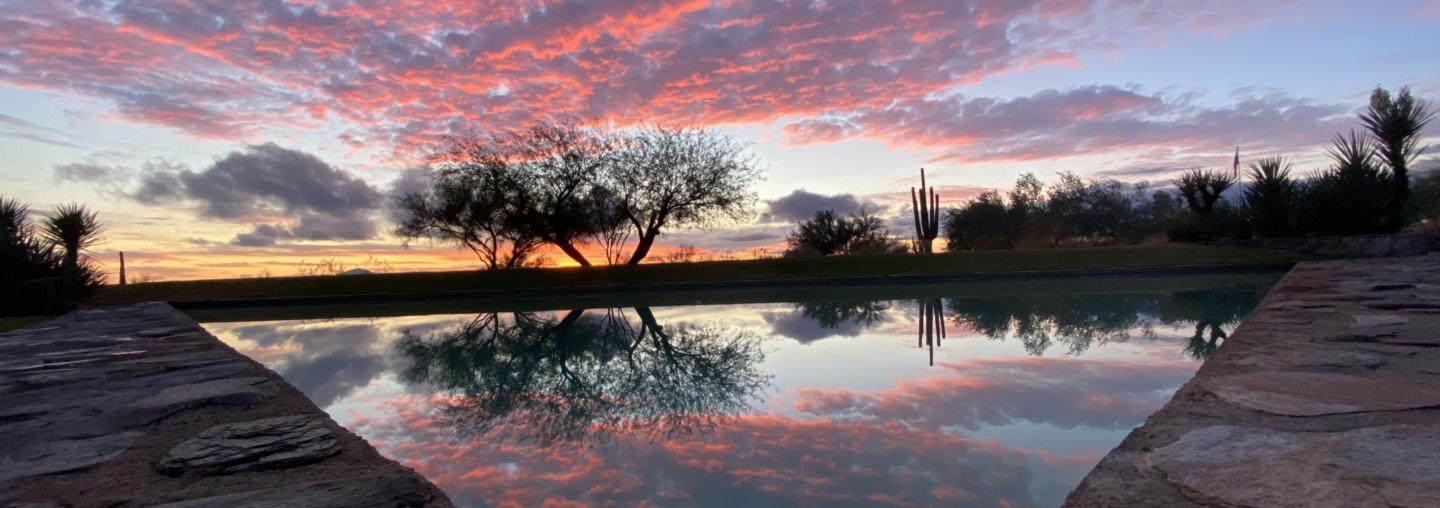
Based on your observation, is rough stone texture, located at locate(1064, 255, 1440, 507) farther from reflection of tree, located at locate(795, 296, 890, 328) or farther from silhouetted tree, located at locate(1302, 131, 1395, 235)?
silhouetted tree, located at locate(1302, 131, 1395, 235)

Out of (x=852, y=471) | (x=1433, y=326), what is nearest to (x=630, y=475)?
(x=852, y=471)

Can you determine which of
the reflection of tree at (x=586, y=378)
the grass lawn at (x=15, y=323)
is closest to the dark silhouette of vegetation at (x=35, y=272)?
the grass lawn at (x=15, y=323)

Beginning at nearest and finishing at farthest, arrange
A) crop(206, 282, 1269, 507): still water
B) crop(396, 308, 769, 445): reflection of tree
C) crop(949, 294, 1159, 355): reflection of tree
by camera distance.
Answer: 1. crop(206, 282, 1269, 507): still water
2. crop(396, 308, 769, 445): reflection of tree
3. crop(949, 294, 1159, 355): reflection of tree

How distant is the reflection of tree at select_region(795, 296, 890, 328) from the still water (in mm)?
225

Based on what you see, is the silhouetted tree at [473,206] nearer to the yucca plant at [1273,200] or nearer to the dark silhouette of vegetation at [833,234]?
the dark silhouette of vegetation at [833,234]

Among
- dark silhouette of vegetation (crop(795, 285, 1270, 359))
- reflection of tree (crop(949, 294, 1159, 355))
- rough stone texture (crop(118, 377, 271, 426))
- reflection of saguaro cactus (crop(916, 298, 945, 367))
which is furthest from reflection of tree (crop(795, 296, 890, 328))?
rough stone texture (crop(118, 377, 271, 426))

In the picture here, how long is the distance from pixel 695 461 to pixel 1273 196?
19.4 m

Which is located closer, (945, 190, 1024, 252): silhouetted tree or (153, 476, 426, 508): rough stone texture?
(153, 476, 426, 508): rough stone texture

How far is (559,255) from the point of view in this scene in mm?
23156

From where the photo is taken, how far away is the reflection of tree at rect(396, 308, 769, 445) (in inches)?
135

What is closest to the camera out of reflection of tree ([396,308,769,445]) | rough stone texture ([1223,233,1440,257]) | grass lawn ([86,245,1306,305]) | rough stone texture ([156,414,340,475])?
rough stone texture ([156,414,340,475])

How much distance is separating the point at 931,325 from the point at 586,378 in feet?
13.2

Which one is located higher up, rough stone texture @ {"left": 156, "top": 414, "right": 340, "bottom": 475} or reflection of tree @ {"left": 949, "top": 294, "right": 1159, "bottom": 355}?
rough stone texture @ {"left": 156, "top": 414, "right": 340, "bottom": 475}

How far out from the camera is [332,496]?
62.0 inches
